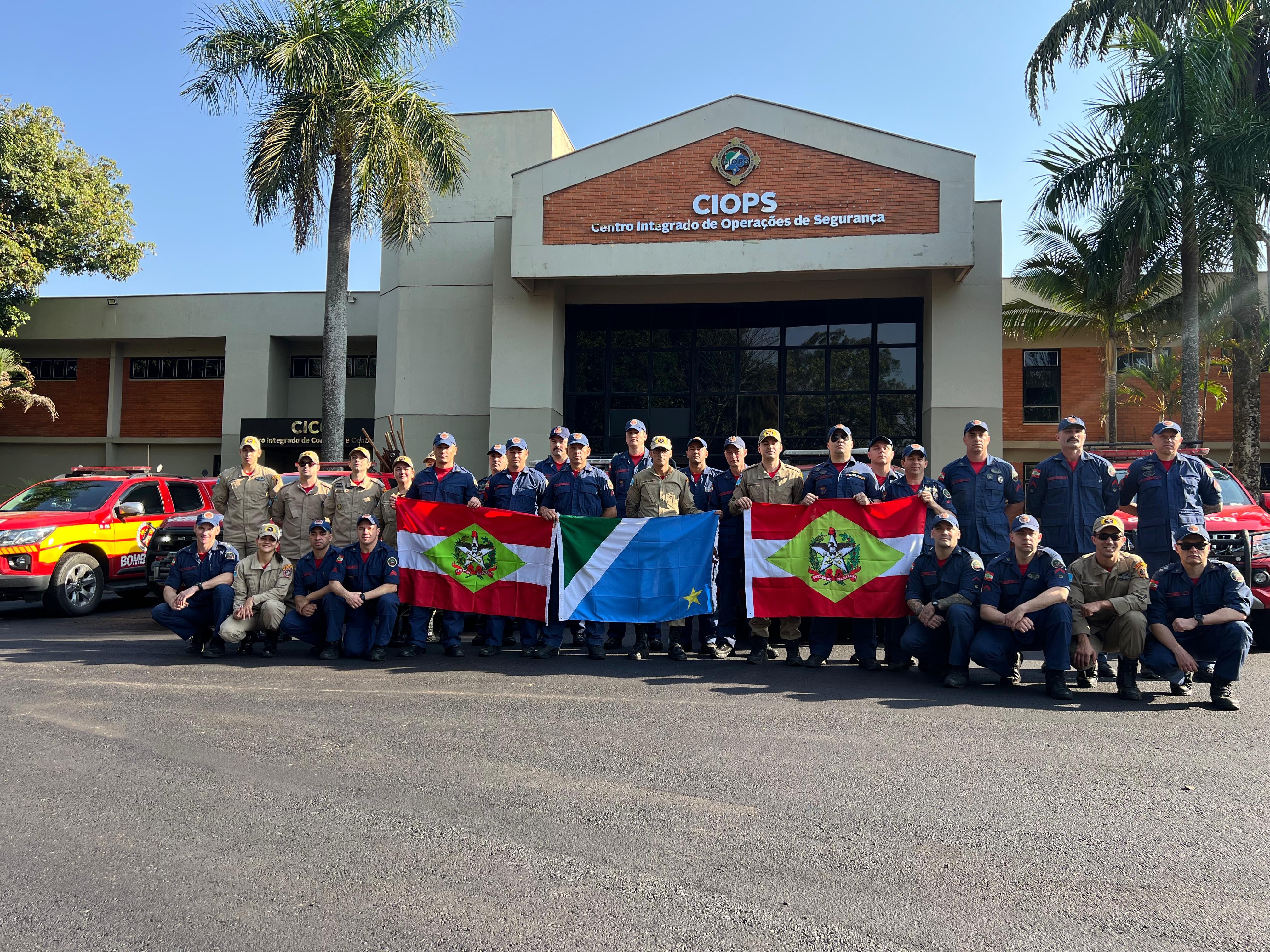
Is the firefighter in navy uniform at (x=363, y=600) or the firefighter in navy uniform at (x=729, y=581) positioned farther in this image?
the firefighter in navy uniform at (x=729, y=581)

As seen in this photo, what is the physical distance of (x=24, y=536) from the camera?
36.8 feet

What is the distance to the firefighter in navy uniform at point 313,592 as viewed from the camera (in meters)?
8.34

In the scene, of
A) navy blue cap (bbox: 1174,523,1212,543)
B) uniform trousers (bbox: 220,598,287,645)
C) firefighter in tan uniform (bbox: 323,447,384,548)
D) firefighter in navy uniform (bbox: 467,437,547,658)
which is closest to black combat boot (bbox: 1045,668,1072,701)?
navy blue cap (bbox: 1174,523,1212,543)

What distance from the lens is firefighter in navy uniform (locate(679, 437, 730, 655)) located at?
8617 millimetres

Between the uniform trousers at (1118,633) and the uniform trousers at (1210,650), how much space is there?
0.13 m

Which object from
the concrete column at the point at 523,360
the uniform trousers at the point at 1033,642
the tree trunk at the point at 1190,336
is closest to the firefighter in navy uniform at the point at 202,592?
the uniform trousers at the point at 1033,642

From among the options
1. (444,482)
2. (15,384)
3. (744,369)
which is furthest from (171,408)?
(444,482)

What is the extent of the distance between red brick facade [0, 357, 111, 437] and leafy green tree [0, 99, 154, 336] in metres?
3.84

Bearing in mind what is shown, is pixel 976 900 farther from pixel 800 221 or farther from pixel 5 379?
pixel 5 379

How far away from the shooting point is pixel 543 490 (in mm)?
9047

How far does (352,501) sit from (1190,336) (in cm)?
1449

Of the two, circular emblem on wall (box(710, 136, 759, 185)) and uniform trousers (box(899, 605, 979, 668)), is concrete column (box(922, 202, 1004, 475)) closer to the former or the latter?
circular emblem on wall (box(710, 136, 759, 185))

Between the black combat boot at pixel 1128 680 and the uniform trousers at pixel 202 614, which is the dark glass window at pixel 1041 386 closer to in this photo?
the black combat boot at pixel 1128 680

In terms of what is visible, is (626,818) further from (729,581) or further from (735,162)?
(735,162)
